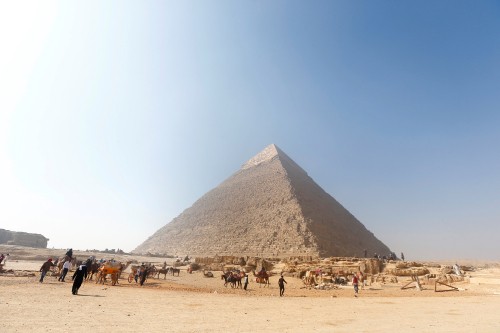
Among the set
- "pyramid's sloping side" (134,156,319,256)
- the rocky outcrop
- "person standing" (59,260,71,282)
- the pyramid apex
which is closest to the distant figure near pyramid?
"pyramid's sloping side" (134,156,319,256)

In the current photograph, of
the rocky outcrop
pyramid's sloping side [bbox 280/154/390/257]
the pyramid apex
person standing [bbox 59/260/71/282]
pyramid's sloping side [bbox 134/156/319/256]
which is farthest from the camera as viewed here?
the pyramid apex

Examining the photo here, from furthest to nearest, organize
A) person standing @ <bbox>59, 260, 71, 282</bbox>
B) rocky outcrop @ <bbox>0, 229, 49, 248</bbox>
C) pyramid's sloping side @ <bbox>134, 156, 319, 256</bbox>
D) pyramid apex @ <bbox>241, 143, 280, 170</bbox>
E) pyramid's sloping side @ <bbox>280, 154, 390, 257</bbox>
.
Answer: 1. pyramid apex @ <bbox>241, 143, 280, 170</bbox>
2. rocky outcrop @ <bbox>0, 229, 49, 248</bbox>
3. pyramid's sloping side @ <bbox>134, 156, 319, 256</bbox>
4. pyramid's sloping side @ <bbox>280, 154, 390, 257</bbox>
5. person standing @ <bbox>59, 260, 71, 282</bbox>

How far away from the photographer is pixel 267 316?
6867 millimetres

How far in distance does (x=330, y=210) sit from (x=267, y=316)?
67503mm

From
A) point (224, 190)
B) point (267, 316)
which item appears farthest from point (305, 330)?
point (224, 190)

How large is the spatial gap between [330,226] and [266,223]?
1298 cm

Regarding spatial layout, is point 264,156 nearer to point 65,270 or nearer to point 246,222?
point 246,222

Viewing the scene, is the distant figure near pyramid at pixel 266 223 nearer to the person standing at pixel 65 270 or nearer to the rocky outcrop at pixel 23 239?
the rocky outcrop at pixel 23 239

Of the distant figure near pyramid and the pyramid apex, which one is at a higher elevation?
the pyramid apex

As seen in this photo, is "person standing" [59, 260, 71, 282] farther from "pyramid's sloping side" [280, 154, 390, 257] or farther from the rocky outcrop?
the rocky outcrop

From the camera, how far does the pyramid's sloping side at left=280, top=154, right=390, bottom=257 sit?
51.9 meters

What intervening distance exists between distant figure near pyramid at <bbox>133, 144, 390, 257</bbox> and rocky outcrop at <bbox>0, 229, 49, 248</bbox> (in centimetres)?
2413

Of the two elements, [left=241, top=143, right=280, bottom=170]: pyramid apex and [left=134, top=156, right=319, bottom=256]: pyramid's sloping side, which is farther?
[left=241, top=143, right=280, bottom=170]: pyramid apex

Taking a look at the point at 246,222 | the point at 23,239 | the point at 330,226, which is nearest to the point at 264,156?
the point at 246,222
